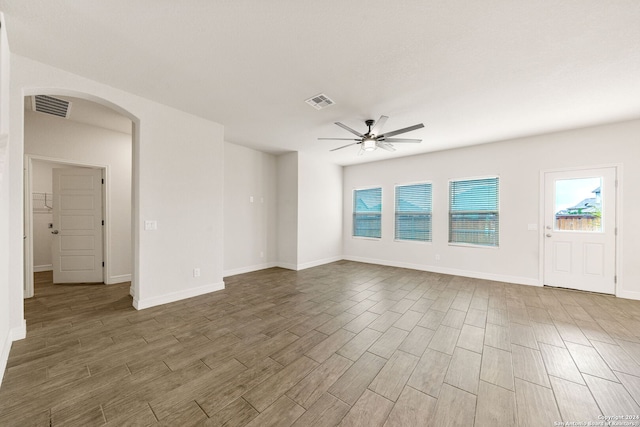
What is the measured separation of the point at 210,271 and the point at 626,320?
18.9ft

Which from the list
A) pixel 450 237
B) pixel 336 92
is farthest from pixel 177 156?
pixel 450 237

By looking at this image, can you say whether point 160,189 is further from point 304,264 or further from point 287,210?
point 304,264

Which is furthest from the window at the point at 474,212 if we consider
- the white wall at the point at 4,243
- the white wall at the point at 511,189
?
the white wall at the point at 4,243

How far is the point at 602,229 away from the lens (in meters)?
3.97

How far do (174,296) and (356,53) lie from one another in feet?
12.9

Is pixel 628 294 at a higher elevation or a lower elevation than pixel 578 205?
lower

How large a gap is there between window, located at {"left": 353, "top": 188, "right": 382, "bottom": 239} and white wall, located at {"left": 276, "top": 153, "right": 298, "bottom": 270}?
2.11 metres

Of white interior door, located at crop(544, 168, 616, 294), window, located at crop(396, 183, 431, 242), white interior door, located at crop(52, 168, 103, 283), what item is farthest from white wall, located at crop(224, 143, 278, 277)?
white interior door, located at crop(544, 168, 616, 294)

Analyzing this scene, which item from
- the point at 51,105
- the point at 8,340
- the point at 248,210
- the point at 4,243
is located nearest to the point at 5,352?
the point at 8,340

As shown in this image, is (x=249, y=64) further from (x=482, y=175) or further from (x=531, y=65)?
(x=482, y=175)

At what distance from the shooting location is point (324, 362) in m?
2.11

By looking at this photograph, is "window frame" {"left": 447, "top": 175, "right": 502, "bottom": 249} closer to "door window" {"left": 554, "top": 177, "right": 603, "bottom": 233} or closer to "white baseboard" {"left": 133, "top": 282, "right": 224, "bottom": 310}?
"door window" {"left": 554, "top": 177, "right": 603, "bottom": 233}

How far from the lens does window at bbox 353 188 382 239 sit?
665 cm

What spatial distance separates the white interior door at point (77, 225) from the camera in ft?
14.5
